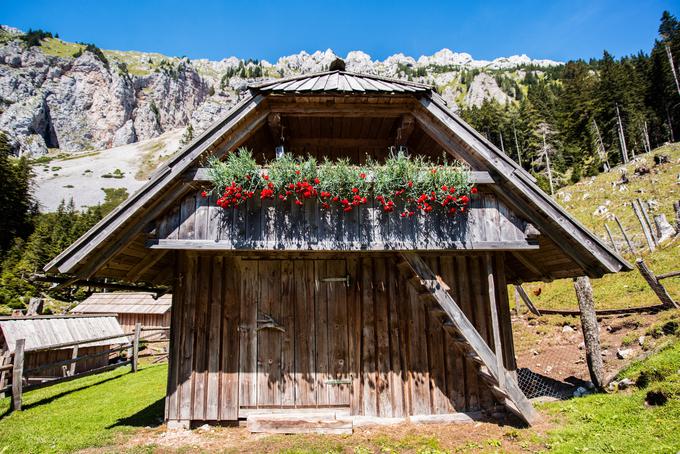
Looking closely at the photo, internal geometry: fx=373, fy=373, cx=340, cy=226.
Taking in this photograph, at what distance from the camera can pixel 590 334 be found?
9281 mm

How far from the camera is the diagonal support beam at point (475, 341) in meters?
6.76

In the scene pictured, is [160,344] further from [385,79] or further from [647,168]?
[647,168]

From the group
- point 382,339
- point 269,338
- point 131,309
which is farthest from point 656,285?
point 131,309

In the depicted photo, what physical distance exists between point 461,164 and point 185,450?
23.9 ft

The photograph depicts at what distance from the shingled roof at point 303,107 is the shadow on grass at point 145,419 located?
3.53m

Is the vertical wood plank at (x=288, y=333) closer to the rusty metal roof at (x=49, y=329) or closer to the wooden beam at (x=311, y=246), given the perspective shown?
the wooden beam at (x=311, y=246)

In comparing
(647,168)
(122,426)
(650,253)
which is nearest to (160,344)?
(122,426)

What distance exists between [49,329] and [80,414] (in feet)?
26.3

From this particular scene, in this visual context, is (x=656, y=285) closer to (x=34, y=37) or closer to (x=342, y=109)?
(x=342, y=109)

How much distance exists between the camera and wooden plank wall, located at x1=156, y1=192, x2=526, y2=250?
6895mm

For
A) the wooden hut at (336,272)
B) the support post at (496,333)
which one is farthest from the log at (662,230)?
the support post at (496,333)

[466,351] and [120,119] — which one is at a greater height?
[120,119]

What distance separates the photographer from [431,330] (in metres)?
7.95

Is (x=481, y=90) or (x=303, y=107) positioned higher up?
(x=481, y=90)
